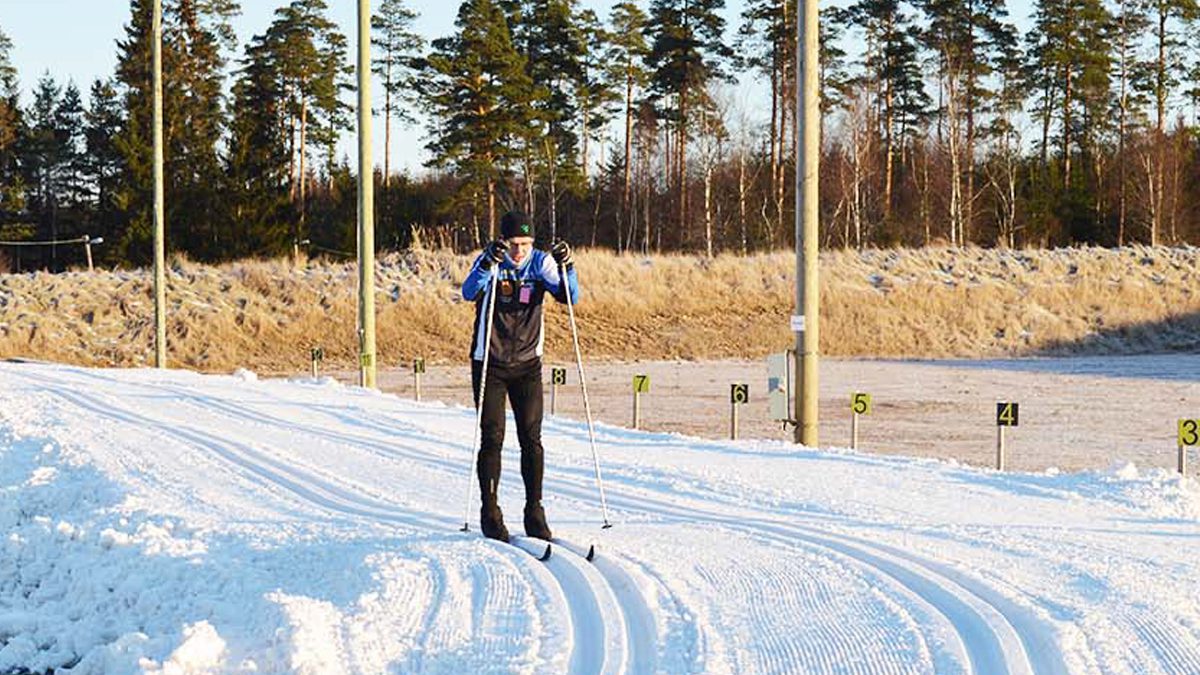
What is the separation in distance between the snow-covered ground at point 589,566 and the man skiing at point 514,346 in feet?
1.36

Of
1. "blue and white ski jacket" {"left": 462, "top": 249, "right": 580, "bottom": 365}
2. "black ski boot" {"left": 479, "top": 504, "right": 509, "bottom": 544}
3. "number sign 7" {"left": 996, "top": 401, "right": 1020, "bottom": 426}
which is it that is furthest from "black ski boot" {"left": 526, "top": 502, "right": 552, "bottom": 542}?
"number sign 7" {"left": 996, "top": 401, "right": 1020, "bottom": 426}

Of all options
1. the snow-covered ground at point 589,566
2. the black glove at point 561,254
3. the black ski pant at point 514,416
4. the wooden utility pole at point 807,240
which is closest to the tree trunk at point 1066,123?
the wooden utility pole at point 807,240

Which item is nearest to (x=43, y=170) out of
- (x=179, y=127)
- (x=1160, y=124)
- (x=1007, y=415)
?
(x=179, y=127)

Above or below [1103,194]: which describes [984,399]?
below

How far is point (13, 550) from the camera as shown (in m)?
9.20

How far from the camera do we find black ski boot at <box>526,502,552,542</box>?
8273 mm

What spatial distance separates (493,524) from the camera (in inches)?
325

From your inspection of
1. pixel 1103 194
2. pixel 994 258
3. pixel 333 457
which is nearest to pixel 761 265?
pixel 994 258

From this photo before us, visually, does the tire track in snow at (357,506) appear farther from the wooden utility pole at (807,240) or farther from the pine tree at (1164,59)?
the pine tree at (1164,59)

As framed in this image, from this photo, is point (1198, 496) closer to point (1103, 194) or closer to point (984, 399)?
point (984, 399)

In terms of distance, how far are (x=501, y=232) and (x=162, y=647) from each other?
3.30 metres

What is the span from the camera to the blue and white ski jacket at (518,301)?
331 inches

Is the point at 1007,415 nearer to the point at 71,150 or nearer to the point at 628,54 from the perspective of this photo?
the point at 628,54

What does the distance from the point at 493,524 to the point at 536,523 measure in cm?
27
